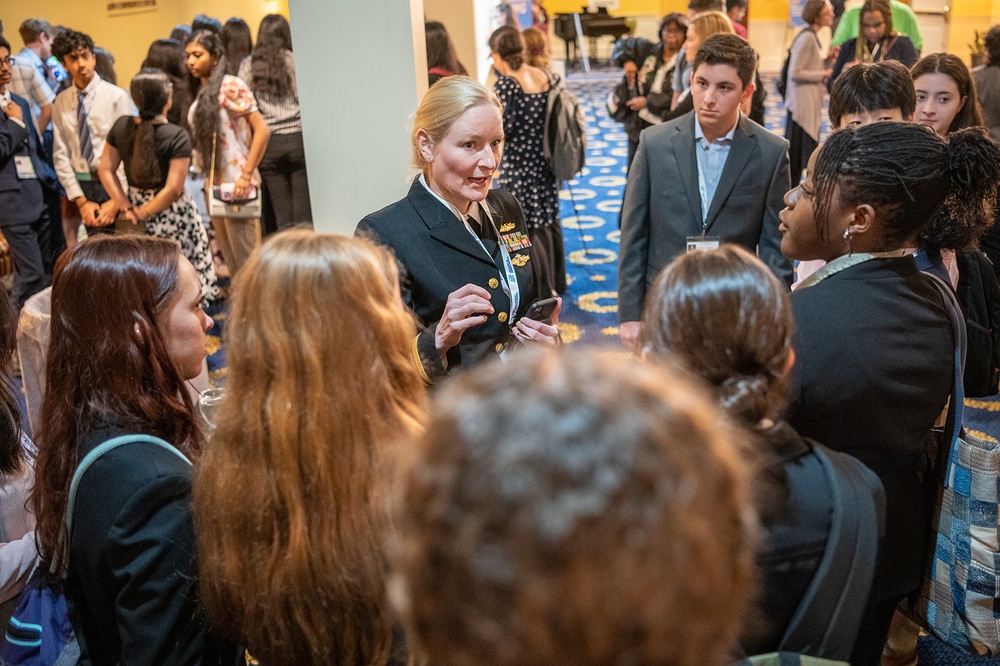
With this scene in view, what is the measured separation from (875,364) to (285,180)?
14.1 feet

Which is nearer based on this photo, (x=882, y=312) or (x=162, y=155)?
(x=882, y=312)

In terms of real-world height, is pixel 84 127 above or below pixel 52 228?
above

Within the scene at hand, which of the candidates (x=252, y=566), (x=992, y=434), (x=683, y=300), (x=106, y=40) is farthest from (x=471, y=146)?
(x=106, y=40)

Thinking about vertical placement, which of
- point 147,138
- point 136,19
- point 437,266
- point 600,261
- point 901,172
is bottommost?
point 600,261

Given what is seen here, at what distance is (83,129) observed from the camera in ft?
17.0

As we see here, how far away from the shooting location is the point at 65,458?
1383 mm

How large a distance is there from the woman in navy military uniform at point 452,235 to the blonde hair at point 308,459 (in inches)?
34.0

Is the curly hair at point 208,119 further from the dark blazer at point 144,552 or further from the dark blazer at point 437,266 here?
the dark blazer at point 144,552

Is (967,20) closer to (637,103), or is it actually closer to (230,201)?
(637,103)

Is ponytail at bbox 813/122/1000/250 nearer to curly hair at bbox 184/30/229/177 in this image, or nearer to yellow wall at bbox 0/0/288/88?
curly hair at bbox 184/30/229/177

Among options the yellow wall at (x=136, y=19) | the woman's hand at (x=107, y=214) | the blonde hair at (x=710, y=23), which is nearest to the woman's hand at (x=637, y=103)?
the blonde hair at (x=710, y=23)

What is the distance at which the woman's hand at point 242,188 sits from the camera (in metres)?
4.84

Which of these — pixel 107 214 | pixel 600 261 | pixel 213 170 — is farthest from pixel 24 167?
pixel 600 261

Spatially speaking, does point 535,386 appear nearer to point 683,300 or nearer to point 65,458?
point 683,300
